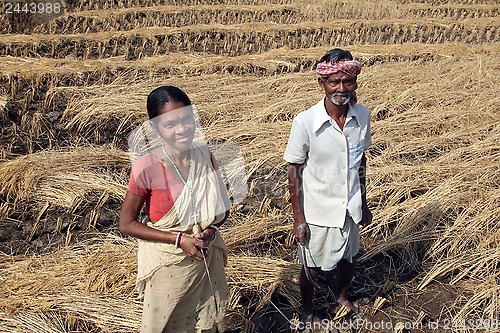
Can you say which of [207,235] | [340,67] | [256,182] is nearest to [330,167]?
[340,67]

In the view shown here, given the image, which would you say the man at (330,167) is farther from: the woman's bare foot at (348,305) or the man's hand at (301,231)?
the woman's bare foot at (348,305)

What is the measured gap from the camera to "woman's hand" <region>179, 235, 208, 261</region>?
157cm

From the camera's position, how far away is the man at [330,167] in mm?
1839

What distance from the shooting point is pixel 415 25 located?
10203mm

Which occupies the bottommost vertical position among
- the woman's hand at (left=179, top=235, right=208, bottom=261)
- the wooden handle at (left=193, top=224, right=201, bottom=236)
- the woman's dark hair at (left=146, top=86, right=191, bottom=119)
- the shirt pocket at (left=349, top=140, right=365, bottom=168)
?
the woman's hand at (left=179, top=235, right=208, bottom=261)

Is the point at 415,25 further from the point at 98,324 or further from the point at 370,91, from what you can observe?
the point at 98,324

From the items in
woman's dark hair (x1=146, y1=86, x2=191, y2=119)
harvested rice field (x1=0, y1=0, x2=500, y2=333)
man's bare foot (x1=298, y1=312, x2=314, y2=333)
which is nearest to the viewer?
woman's dark hair (x1=146, y1=86, x2=191, y2=119)

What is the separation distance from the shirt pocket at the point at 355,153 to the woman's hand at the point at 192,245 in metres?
0.71

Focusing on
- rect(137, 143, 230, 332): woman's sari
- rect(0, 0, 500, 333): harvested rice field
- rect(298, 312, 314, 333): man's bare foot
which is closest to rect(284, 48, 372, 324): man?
rect(298, 312, 314, 333): man's bare foot

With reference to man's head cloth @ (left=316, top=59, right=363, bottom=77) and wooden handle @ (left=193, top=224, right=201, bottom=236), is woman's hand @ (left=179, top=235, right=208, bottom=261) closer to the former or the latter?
wooden handle @ (left=193, top=224, right=201, bottom=236)

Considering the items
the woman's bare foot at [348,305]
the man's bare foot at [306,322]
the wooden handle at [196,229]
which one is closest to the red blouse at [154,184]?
the wooden handle at [196,229]

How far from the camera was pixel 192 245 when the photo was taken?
1567 millimetres

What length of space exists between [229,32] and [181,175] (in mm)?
7661

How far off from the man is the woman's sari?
39 centimetres
